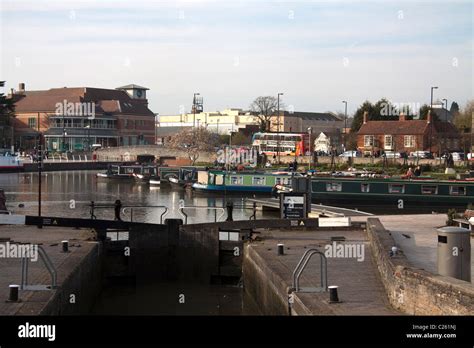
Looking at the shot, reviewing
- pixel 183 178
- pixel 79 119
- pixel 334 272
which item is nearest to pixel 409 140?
pixel 183 178

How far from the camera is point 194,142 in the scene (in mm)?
127438

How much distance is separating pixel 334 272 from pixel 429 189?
142 feet

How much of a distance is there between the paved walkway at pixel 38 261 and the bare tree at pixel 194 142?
91.5m

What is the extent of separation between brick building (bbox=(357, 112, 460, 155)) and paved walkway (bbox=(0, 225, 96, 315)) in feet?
259

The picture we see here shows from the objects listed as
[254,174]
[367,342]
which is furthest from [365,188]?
[367,342]

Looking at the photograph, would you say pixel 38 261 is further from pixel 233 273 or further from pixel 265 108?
pixel 265 108

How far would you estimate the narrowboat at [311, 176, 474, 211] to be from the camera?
63.2 meters

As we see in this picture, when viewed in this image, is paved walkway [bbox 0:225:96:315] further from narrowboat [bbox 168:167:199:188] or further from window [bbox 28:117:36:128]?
window [bbox 28:117:36:128]

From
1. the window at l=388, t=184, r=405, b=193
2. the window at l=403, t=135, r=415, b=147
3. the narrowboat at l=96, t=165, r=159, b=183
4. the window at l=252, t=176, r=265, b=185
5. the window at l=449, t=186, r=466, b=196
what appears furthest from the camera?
the window at l=403, t=135, r=415, b=147

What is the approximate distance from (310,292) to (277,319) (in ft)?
9.47

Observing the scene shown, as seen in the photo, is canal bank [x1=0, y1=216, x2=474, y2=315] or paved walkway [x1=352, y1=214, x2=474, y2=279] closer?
canal bank [x1=0, y1=216, x2=474, y2=315]

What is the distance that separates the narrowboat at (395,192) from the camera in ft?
208

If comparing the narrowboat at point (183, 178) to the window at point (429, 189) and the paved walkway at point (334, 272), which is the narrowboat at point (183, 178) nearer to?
the window at point (429, 189)

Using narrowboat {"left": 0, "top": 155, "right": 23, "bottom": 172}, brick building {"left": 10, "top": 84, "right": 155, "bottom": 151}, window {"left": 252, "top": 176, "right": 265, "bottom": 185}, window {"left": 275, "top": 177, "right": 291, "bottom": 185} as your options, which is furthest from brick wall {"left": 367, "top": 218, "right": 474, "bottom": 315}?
brick building {"left": 10, "top": 84, "right": 155, "bottom": 151}
